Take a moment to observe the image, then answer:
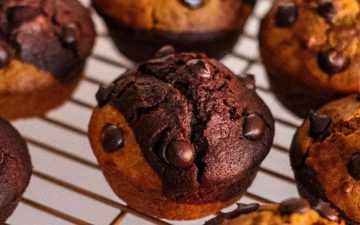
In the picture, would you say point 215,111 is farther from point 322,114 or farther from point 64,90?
point 64,90

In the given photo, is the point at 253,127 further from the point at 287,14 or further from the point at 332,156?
the point at 287,14

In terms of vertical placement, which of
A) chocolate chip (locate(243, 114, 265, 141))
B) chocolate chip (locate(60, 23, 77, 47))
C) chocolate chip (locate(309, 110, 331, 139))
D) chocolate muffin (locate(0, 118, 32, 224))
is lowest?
chocolate muffin (locate(0, 118, 32, 224))

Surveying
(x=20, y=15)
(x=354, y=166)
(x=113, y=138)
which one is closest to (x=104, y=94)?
(x=113, y=138)

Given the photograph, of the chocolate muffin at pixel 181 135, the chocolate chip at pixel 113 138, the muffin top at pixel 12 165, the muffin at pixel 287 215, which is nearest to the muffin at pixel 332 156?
the chocolate muffin at pixel 181 135

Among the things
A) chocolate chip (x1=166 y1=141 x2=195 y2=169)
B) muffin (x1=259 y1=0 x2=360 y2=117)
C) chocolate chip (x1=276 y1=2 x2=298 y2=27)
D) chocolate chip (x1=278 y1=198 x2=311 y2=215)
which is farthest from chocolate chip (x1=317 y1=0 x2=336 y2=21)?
chocolate chip (x1=278 y1=198 x2=311 y2=215)

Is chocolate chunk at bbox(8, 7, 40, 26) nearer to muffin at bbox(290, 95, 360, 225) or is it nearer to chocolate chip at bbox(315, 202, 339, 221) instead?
muffin at bbox(290, 95, 360, 225)
